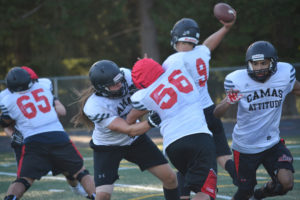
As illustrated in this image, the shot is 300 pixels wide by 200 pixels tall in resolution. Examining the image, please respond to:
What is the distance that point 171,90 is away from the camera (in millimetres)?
4535

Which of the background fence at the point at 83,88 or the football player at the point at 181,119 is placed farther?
the background fence at the point at 83,88

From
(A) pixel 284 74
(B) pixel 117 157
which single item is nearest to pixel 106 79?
(B) pixel 117 157

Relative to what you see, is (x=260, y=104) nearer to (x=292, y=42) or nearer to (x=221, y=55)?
(x=292, y=42)

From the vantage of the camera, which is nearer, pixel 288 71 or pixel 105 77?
pixel 105 77

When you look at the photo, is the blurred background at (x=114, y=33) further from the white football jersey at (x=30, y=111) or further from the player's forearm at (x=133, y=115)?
the player's forearm at (x=133, y=115)

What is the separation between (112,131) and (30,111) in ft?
3.85

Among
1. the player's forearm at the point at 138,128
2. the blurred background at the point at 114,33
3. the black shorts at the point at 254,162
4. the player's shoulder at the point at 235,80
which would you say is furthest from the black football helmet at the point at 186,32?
the blurred background at the point at 114,33

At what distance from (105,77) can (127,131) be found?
1.94 feet

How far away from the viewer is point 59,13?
1984 cm

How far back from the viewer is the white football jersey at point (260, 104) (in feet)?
17.2

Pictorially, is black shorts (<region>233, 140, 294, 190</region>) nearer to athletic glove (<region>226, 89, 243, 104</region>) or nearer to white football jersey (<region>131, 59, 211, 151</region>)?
athletic glove (<region>226, 89, 243, 104</region>)

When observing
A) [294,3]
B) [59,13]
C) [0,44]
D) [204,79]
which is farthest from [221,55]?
[204,79]

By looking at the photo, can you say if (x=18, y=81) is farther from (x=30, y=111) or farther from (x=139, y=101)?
(x=139, y=101)

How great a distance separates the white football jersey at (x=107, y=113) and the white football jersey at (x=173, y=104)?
52 centimetres
